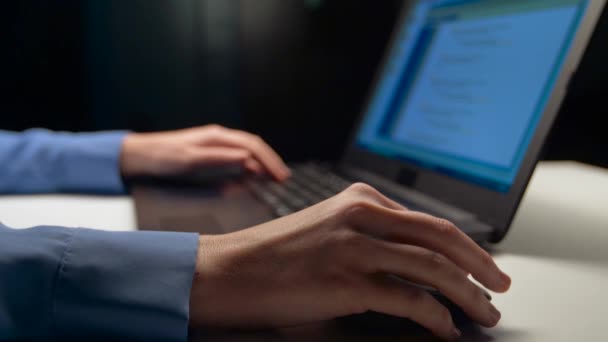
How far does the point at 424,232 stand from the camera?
37 centimetres

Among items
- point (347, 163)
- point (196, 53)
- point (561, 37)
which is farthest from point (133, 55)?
point (561, 37)

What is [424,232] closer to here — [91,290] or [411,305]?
[411,305]

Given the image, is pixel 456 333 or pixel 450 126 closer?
pixel 456 333

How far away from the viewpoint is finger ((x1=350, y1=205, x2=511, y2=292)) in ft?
1.22

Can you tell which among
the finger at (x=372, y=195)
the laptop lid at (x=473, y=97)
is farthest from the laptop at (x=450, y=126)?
the finger at (x=372, y=195)

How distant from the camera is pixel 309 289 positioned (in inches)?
14.0

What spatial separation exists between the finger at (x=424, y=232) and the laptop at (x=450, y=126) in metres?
0.14

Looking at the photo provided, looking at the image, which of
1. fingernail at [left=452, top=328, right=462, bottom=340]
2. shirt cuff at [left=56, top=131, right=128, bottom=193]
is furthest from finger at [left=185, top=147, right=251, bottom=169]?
fingernail at [left=452, top=328, right=462, bottom=340]

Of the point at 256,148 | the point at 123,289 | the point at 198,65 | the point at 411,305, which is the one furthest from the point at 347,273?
the point at 198,65

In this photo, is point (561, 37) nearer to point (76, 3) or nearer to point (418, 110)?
point (418, 110)

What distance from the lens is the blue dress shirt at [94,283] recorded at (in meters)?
0.35

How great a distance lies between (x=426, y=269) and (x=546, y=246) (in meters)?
0.26

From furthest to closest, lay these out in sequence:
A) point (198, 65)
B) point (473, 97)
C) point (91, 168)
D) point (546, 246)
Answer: point (198, 65) < point (91, 168) < point (473, 97) < point (546, 246)

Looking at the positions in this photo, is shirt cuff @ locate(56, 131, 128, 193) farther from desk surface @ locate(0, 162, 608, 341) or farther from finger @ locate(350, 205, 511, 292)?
finger @ locate(350, 205, 511, 292)
